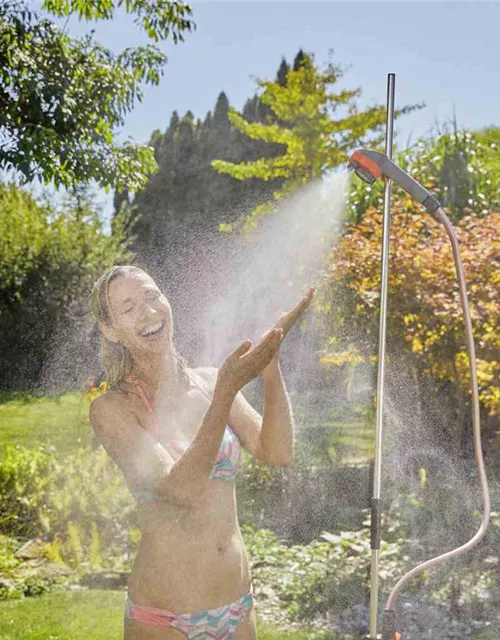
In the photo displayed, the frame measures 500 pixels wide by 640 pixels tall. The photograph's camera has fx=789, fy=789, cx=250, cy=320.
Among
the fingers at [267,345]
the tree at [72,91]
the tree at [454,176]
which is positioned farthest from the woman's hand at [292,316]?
the tree at [454,176]

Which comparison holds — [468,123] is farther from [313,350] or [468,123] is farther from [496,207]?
Result: [313,350]

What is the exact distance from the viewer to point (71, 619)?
3869 millimetres

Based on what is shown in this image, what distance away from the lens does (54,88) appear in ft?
19.2

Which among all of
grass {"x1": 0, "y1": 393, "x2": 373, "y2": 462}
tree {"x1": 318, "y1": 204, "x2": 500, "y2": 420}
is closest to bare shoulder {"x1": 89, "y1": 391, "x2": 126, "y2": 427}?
tree {"x1": 318, "y1": 204, "x2": 500, "y2": 420}

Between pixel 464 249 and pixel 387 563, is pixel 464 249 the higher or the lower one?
the higher one

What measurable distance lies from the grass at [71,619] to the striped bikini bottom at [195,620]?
222cm

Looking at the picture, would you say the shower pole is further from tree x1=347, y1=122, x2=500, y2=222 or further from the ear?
tree x1=347, y1=122, x2=500, y2=222

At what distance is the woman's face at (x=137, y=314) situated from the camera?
1684 mm

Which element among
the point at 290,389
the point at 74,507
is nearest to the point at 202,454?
the point at 74,507

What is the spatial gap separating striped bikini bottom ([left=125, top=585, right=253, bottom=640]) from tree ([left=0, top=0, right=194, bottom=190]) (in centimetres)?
429

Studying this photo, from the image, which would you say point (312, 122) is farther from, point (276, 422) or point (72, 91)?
point (276, 422)

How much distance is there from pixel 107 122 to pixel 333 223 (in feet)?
8.62

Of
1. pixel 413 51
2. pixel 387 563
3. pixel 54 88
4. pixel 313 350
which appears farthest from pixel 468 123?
pixel 387 563

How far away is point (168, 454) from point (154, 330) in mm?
289
